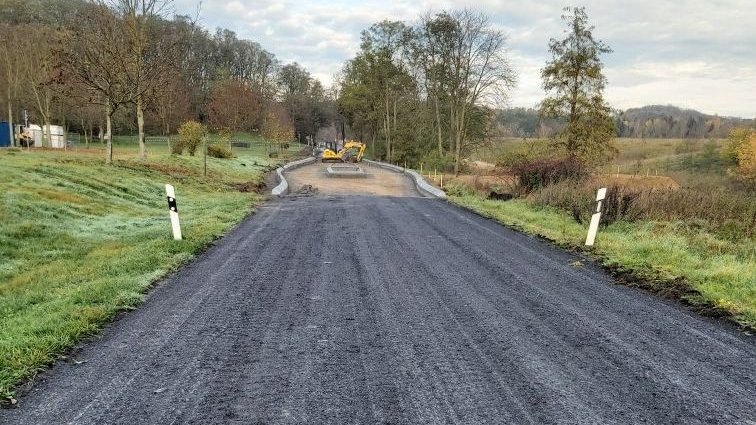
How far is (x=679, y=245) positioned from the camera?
8852 millimetres

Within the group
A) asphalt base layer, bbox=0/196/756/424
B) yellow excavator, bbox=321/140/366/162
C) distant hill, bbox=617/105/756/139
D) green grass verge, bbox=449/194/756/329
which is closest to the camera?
asphalt base layer, bbox=0/196/756/424

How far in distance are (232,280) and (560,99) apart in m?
34.2

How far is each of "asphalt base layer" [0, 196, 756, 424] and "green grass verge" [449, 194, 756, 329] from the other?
19.5 inches

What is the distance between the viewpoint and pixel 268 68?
104438 mm

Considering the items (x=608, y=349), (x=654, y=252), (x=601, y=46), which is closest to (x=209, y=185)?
(x=654, y=252)

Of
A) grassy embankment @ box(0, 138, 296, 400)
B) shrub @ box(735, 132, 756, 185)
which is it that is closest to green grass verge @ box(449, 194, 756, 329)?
grassy embankment @ box(0, 138, 296, 400)

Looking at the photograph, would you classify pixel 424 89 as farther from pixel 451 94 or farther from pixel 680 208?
pixel 680 208

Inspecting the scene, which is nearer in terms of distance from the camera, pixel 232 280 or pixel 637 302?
pixel 637 302

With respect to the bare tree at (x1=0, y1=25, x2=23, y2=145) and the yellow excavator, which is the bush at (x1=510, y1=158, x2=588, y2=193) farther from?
the bare tree at (x1=0, y1=25, x2=23, y2=145)

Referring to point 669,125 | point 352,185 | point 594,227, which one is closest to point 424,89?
point 352,185

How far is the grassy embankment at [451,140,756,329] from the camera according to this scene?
5.72m

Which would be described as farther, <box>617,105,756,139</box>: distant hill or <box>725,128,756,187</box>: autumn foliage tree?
<box>617,105,756,139</box>: distant hill

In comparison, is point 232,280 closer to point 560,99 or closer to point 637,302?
point 637,302

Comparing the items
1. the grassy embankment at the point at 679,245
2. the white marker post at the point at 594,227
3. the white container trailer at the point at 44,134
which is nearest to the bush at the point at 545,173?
the grassy embankment at the point at 679,245
